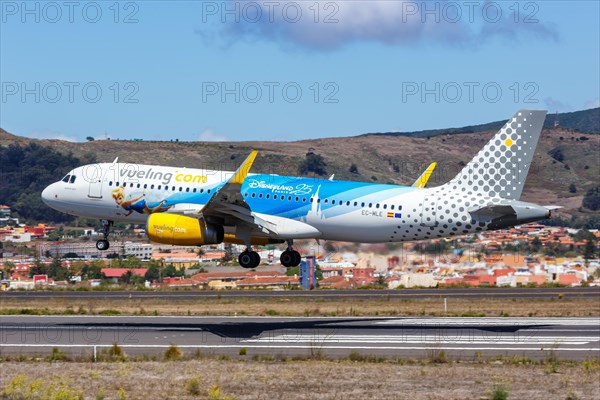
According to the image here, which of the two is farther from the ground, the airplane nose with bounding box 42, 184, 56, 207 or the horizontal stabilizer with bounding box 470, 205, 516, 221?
the airplane nose with bounding box 42, 184, 56, 207

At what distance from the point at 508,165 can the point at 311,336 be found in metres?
13.9

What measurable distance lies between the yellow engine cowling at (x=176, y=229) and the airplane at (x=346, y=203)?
0.14 m

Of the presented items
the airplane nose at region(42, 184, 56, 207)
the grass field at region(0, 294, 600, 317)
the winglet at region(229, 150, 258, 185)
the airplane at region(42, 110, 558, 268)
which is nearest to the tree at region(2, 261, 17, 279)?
the grass field at region(0, 294, 600, 317)

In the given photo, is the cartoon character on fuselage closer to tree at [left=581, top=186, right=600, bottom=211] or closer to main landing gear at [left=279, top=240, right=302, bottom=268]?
main landing gear at [left=279, top=240, right=302, bottom=268]

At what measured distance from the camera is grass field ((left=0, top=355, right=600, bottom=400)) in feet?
113

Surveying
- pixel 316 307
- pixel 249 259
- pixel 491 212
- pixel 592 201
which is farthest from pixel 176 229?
pixel 592 201

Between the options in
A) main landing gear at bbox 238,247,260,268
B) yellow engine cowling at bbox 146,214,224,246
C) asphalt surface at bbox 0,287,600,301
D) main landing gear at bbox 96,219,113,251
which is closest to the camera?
yellow engine cowling at bbox 146,214,224,246

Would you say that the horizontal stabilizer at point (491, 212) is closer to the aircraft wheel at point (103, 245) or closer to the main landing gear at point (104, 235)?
the aircraft wheel at point (103, 245)

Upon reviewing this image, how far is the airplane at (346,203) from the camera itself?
177 ft

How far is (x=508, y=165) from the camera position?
55000 millimetres

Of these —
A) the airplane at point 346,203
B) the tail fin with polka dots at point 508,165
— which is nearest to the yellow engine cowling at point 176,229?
Result: the airplane at point 346,203

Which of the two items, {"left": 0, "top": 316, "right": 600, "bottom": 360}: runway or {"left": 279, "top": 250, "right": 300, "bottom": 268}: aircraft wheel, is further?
{"left": 279, "top": 250, "right": 300, "bottom": 268}: aircraft wheel

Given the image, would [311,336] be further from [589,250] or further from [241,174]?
[589,250]

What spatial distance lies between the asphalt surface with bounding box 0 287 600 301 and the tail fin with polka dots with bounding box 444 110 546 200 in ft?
73.4
